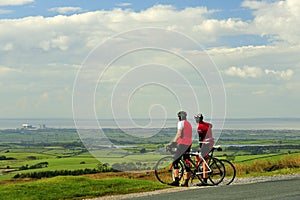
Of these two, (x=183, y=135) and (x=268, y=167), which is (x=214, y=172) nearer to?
(x=183, y=135)

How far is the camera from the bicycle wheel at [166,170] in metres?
18.1

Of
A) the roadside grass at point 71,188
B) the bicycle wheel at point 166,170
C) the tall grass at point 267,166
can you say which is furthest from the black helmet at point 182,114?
the tall grass at point 267,166

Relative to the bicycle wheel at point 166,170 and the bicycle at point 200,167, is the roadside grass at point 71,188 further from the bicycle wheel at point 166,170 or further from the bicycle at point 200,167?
the bicycle at point 200,167

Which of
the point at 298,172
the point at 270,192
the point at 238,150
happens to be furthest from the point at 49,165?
the point at 270,192

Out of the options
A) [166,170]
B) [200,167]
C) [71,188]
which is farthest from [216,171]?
[71,188]

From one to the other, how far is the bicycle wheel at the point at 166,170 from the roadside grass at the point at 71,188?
46 cm

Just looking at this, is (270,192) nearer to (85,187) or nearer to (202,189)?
(202,189)

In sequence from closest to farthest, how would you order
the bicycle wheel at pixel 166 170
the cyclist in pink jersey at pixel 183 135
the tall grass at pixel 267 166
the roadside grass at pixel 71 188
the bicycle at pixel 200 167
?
the roadside grass at pixel 71 188, the cyclist in pink jersey at pixel 183 135, the bicycle at pixel 200 167, the bicycle wheel at pixel 166 170, the tall grass at pixel 267 166

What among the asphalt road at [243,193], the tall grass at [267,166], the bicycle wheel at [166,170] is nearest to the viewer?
the asphalt road at [243,193]

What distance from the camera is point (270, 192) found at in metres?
14.8

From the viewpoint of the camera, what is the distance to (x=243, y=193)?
1474 centimetres

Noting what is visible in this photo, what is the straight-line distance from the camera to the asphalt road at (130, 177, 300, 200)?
548 inches

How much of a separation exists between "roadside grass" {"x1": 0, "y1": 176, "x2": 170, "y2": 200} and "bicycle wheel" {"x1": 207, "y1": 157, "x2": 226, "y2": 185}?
1768 millimetres

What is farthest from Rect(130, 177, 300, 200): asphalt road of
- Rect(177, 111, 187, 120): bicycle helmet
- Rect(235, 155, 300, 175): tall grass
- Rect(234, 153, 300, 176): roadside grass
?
Rect(235, 155, 300, 175): tall grass
